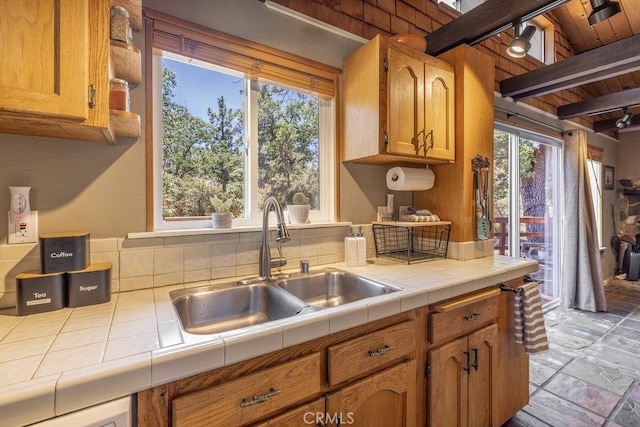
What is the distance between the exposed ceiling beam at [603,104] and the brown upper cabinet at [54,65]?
4.35 meters

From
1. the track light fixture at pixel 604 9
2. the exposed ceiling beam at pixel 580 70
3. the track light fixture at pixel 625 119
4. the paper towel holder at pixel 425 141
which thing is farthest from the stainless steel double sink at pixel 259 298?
the track light fixture at pixel 625 119

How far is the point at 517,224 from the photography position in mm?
3051

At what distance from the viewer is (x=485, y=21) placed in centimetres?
174

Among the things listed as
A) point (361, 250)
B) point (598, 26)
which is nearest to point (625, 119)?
point (598, 26)

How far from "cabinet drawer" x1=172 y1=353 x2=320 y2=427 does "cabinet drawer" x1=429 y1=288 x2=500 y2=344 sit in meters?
0.60

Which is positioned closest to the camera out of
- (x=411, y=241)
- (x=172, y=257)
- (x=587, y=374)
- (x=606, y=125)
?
(x=172, y=257)

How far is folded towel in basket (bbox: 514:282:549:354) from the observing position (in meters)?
1.58

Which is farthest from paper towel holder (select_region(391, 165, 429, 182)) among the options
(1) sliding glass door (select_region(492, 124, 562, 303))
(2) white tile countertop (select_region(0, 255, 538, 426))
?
(1) sliding glass door (select_region(492, 124, 562, 303))

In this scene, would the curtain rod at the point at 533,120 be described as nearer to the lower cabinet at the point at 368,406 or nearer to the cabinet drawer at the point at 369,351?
the cabinet drawer at the point at 369,351

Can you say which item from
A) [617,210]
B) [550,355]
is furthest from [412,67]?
[617,210]

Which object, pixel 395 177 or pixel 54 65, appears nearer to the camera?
pixel 54 65

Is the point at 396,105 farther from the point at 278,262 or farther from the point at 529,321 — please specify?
the point at 529,321

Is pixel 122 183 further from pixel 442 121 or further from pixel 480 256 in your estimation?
pixel 480 256

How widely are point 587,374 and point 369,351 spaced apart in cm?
221
